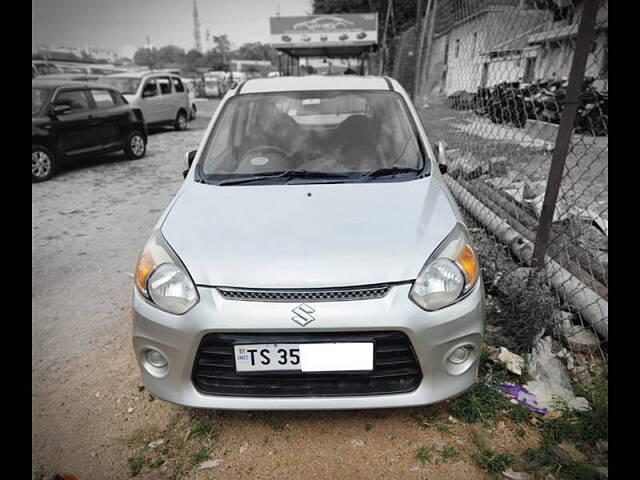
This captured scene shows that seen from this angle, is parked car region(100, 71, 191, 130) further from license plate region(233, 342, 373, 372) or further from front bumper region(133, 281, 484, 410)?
license plate region(233, 342, 373, 372)

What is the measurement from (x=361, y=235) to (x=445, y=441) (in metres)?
0.99

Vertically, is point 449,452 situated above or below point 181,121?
below

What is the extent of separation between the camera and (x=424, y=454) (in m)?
1.89

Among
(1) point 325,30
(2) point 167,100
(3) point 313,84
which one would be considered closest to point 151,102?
(2) point 167,100

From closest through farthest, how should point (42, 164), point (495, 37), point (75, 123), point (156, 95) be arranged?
point (495, 37)
point (42, 164)
point (75, 123)
point (156, 95)

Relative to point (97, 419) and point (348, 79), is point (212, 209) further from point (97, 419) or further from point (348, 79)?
point (348, 79)

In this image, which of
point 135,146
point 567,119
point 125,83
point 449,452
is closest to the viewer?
point 449,452

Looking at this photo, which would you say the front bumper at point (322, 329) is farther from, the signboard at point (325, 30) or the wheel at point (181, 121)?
the signboard at point (325, 30)

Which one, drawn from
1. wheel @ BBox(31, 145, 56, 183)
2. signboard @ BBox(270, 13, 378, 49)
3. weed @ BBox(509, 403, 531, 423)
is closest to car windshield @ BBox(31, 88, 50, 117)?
wheel @ BBox(31, 145, 56, 183)

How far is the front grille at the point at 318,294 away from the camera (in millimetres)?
1739

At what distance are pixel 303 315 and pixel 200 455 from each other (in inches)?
32.6

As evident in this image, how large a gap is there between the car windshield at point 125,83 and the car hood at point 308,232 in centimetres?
1157

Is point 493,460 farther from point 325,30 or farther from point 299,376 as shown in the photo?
point 325,30

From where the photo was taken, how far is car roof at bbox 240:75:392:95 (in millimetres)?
3184
